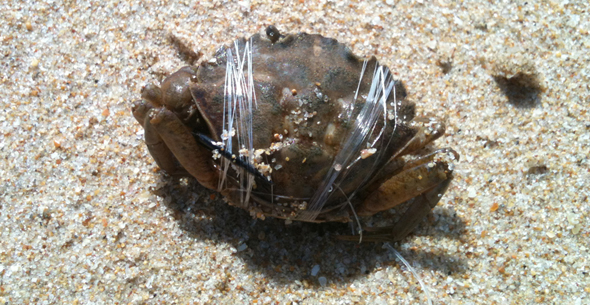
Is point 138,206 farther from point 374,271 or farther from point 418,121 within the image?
point 418,121

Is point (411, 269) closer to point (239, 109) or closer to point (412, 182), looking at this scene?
point (412, 182)

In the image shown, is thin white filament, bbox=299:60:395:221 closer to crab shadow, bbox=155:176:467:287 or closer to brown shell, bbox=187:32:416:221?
brown shell, bbox=187:32:416:221

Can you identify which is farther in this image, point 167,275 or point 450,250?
point 450,250

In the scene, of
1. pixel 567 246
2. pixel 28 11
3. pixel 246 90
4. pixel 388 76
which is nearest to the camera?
pixel 246 90

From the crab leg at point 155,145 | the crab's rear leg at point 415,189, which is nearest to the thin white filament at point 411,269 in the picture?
the crab's rear leg at point 415,189

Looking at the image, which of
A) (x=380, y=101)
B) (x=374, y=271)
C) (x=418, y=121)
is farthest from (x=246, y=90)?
(x=374, y=271)

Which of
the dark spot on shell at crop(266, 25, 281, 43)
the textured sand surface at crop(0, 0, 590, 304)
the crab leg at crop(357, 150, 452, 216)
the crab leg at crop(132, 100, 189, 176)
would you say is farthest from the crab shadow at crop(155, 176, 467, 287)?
the dark spot on shell at crop(266, 25, 281, 43)
